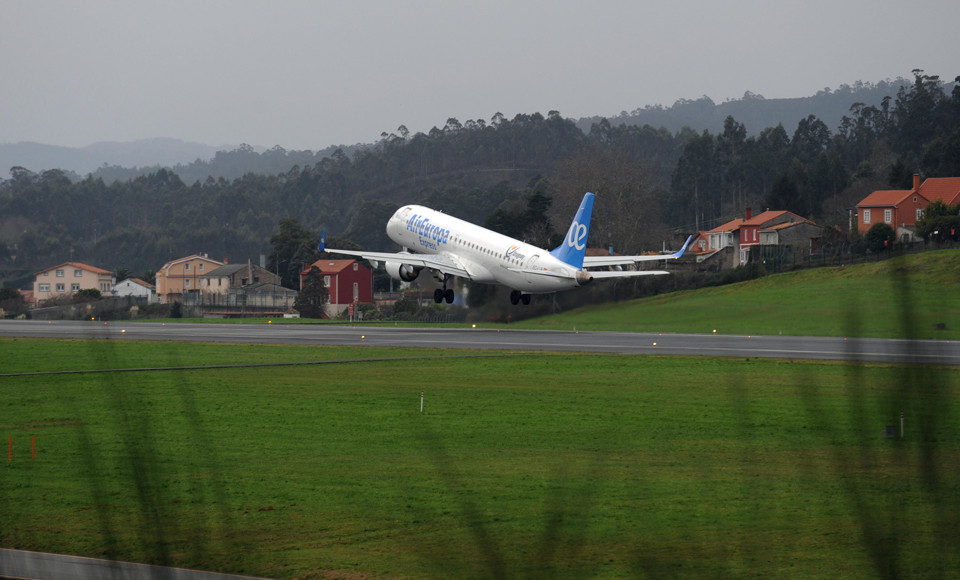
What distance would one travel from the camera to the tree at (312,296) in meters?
142

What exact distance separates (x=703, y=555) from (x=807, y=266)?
240 ft

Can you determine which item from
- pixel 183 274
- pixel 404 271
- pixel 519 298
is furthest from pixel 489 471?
pixel 183 274

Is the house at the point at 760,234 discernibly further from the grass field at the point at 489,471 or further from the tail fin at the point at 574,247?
the grass field at the point at 489,471

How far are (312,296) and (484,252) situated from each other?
220 feet

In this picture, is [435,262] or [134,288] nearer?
[435,262]

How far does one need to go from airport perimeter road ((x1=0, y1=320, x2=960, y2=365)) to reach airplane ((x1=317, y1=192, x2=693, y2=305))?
3994mm

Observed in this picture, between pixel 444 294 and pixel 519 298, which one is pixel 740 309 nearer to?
pixel 519 298

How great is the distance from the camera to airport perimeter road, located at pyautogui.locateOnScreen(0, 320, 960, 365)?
6700 cm

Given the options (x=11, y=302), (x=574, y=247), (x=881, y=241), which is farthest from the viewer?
(x=11, y=302)

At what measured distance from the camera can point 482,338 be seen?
7850cm

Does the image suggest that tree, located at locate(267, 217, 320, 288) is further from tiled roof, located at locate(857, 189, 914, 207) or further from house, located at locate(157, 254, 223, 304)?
tiled roof, located at locate(857, 189, 914, 207)

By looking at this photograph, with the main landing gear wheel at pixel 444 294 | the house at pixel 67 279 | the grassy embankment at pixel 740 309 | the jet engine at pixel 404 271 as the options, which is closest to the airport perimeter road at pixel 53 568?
the grassy embankment at pixel 740 309

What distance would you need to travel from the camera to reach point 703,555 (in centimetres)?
2192

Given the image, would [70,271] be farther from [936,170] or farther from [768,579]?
[768,579]
